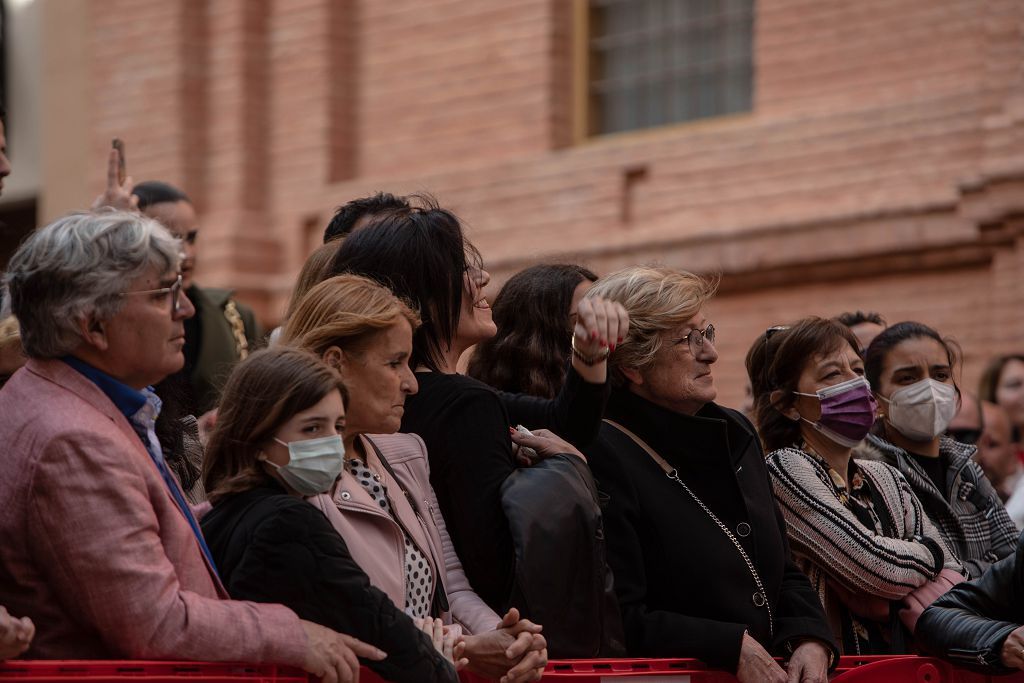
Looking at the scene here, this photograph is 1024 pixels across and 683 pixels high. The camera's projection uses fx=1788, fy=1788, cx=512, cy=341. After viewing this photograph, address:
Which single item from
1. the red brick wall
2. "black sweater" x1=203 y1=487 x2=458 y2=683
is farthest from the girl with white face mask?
the red brick wall

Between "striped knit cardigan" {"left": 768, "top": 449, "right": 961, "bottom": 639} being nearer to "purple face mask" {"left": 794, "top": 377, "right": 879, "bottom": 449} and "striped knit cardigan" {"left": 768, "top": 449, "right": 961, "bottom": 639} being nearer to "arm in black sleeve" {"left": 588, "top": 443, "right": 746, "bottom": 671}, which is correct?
"purple face mask" {"left": 794, "top": 377, "right": 879, "bottom": 449}

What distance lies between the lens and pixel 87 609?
3.73 m

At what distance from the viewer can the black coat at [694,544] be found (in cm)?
494

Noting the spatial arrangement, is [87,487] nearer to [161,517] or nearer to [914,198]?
[161,517]

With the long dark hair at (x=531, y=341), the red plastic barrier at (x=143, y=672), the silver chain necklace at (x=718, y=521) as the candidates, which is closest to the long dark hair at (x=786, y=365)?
the long dark hair at (x=531, y=341)

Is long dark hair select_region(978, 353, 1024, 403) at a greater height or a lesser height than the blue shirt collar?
lesser

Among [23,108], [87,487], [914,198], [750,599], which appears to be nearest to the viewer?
[87,487]

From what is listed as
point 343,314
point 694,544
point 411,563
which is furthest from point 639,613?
point 343,314

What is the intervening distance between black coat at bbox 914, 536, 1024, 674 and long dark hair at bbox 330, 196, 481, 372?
1667 millimetres

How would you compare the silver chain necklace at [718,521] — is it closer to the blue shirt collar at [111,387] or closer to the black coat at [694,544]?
the black coat at [694,544]

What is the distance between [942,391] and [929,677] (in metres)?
1.43

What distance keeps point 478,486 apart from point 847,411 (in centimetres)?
170

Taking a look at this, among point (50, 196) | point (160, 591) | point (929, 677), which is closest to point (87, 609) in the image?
point (160, 591)

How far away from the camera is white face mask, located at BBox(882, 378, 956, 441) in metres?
6.36
